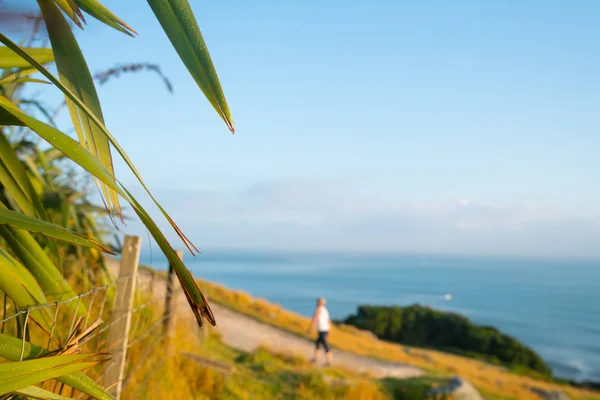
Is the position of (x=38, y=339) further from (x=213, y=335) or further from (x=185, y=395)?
(x=213, y=335)

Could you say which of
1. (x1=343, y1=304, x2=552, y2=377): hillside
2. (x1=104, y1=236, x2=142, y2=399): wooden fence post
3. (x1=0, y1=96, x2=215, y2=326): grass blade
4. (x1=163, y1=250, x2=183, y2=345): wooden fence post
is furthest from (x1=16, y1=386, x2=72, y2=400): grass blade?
(x1=343, y1=304, x2=552, y2=377): hillside

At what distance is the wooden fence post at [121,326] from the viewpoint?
277 cm

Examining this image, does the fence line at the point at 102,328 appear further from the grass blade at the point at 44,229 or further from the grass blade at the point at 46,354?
the grass blade at the point at 44,229

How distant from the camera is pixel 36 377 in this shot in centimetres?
97

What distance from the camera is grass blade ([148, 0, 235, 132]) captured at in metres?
0.92

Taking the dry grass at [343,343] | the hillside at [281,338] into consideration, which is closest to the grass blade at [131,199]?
the hillside at [281,338]

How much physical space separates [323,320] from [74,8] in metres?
8.51

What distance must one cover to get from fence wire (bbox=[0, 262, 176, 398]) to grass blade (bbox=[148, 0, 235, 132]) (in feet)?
2.07

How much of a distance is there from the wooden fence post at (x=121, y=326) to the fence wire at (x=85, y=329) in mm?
12

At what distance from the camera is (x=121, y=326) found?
111 inches

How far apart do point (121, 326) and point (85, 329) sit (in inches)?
61.3

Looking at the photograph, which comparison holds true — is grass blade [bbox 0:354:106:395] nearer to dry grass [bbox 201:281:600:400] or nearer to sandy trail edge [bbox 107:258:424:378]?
sandy trail edge [bbox 107:258:424:378]

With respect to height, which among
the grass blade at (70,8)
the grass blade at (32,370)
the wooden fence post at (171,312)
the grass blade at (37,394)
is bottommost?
the wooden fence post at (171,312)

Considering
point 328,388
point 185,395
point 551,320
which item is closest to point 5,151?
point 185,395
